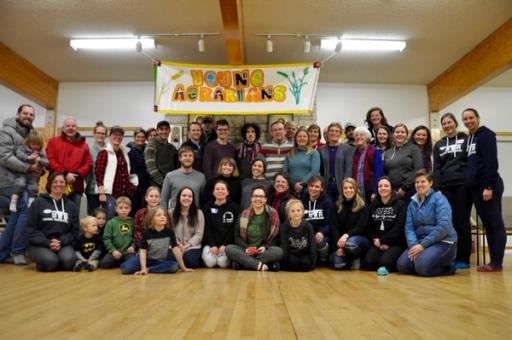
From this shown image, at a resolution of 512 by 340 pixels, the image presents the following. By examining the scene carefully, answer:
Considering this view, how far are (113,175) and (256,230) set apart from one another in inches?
63.8

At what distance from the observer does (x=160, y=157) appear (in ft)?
14.9

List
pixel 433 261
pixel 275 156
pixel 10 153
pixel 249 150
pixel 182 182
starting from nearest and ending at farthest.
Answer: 1. pixel 433 261
2. pixel 10 153
3. pixel 182 182
4. pixel 275 156
5. pixel 249 150

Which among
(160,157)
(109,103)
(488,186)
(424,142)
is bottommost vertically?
(488,186)

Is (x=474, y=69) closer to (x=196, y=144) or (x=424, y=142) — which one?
(x=424, y=142)

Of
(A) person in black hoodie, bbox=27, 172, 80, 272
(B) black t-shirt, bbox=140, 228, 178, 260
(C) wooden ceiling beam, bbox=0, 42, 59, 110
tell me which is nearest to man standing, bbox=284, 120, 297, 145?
(B) black t-shirt, bbox=140, 228, 178, 260

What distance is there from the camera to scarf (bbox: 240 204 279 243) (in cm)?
372

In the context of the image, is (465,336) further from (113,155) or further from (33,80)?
(33,80)

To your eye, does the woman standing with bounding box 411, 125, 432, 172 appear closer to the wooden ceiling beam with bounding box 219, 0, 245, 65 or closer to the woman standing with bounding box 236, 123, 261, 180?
the woman standing with bounding box 236, 123, 261, 180

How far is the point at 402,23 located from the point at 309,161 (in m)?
2.35

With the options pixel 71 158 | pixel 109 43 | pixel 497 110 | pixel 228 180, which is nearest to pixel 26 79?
pixel 109 43

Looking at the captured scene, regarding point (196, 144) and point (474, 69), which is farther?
point (474, 69)

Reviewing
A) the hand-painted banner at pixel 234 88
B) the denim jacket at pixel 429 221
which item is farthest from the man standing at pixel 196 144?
the denim jacket at pixel 429 221

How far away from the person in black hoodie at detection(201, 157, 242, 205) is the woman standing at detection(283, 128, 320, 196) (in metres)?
0.54

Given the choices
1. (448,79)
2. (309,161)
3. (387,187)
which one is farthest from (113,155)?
(448,79)
